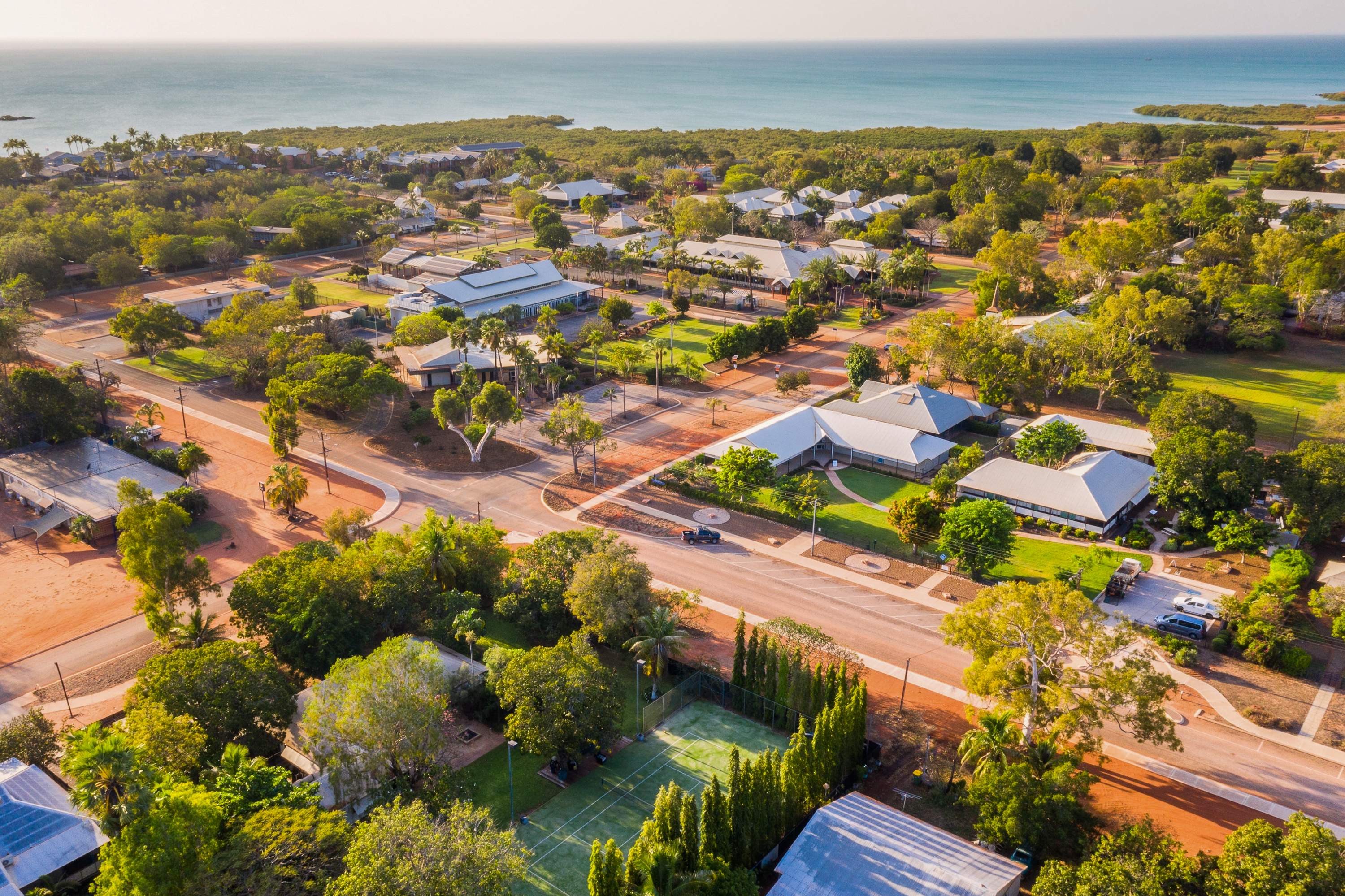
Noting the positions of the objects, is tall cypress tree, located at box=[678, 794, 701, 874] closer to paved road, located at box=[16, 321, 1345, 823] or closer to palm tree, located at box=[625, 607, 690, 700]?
palm tree, located at box=[625, 607, 690, 700]

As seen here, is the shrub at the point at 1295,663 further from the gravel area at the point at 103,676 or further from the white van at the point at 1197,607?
the gravel area at the point at 103,676

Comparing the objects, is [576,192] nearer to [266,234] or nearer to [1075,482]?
[266,234]

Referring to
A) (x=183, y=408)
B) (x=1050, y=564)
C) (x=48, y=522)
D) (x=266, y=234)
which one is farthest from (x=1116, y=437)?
(x=266, y=234)

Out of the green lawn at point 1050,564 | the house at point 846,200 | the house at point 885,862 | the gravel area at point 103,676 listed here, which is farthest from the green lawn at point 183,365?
the house at point 846,200

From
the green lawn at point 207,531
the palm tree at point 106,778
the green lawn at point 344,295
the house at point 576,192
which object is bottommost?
the green lawn at point 207,531

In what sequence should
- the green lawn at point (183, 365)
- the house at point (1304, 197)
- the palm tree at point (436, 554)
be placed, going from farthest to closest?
the house at point (1304, 197) < the green lawn at point (183, 365) < the palm tree at point (436, 554)
